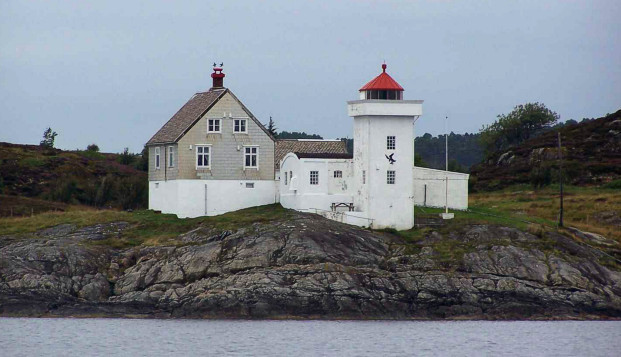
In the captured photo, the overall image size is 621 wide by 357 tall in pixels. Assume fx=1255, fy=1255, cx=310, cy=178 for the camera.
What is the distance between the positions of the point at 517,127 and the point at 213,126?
73.6 m

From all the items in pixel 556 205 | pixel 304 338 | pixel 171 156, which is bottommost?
pixel 304 338

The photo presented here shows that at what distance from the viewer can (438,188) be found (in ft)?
236

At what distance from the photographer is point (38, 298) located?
192 feet

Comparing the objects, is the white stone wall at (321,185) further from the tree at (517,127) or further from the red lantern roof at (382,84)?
the tree at (517,127)

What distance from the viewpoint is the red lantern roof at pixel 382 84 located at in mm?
67250

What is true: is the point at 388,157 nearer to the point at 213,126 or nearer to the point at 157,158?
the point at 213,126

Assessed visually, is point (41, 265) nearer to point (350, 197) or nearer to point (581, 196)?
point (350, 197)

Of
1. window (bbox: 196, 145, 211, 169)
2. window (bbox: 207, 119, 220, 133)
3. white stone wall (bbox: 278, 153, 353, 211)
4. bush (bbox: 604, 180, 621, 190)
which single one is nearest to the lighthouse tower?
white stone wall (bbox: 278, 153, 353, 211)

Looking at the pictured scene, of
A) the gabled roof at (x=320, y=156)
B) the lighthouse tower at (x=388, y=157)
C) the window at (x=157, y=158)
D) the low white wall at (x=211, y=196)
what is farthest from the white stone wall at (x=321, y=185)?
the window at (x=157, y=158)

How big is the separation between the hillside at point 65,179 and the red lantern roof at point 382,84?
74.0 ft

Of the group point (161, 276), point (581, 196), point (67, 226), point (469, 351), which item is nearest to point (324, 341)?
point (469, 351)

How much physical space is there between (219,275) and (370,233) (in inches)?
362

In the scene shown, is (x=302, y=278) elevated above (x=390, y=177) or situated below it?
below

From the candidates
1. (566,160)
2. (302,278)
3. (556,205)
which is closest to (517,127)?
(566,160)
